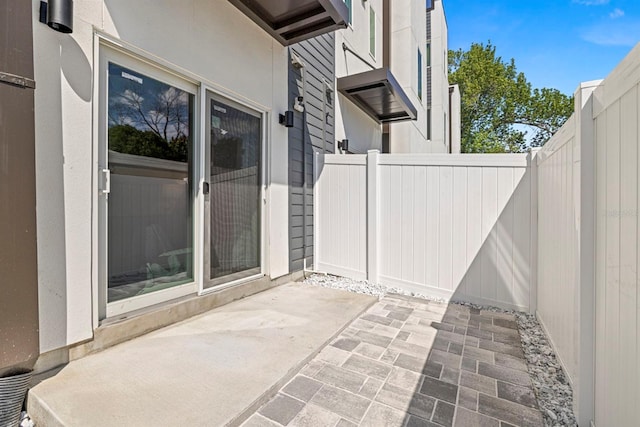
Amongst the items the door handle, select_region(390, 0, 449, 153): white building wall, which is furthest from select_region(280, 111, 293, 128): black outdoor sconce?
select_region(390, 0, 449, 153): white building wall

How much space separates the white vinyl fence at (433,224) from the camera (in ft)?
11.5

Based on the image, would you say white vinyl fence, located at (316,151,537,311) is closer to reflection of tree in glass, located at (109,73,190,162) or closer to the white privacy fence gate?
the white privacy fence gate

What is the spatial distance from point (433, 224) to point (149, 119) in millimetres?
3291

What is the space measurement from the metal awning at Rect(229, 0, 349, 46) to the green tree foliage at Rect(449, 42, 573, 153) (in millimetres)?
18402

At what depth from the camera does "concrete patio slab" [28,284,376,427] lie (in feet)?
5.32

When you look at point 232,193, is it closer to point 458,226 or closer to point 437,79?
point 458,226

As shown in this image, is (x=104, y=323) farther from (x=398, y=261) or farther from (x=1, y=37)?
(x=398, y=261)

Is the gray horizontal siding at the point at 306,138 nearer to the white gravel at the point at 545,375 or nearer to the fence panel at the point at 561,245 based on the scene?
the white gravel at the point at 545,375

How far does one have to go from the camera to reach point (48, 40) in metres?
1.91

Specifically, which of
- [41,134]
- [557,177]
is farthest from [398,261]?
[41,134]

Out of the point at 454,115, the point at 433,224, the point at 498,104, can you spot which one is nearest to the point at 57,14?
the point at 433,224

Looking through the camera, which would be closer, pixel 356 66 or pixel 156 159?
pixel 156 159

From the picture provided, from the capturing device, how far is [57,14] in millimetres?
1885

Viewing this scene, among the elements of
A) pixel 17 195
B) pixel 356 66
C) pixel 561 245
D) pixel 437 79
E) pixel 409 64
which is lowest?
pixel 561 245
